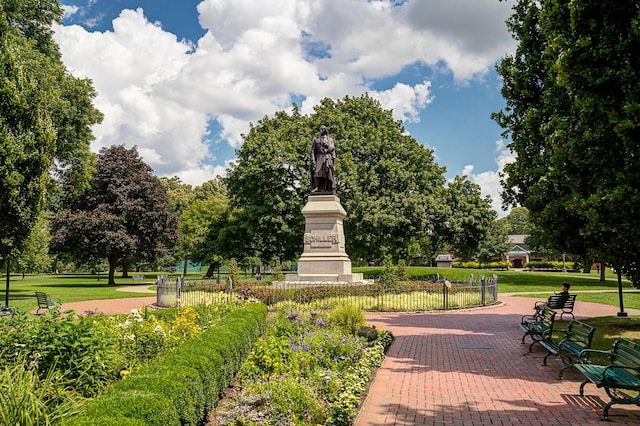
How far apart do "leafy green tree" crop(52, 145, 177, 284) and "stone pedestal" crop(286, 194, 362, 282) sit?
2253 centimetres

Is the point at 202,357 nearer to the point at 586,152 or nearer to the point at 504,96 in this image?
the point at 586,152

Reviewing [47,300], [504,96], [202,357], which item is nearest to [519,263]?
[504,96]

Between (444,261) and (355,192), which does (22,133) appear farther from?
(444,261)

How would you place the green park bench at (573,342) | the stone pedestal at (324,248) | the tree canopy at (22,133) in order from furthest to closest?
the stone pedestal at (324,248) < the tree canopy at (22,133) < the green park bench at (573,342)

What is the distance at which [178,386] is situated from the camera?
4.89 meters

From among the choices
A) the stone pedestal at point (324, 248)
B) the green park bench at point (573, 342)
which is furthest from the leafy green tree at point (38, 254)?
the green park bench at point (573, 342)

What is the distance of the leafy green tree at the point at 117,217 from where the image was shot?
3856 cm

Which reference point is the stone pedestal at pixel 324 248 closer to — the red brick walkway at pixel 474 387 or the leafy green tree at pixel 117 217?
the red brick walkway at pixel 474 387

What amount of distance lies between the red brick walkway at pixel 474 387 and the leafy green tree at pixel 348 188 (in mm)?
19044

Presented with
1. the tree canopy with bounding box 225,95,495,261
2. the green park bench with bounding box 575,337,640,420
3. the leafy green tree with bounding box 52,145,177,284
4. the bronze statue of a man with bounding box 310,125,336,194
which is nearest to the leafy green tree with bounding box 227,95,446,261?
the tree canopy with bounding box 225,95,495,261

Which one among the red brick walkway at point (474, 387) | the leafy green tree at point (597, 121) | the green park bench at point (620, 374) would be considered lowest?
the red brick walkway at point (474, 387)

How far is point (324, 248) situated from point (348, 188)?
1196 cm

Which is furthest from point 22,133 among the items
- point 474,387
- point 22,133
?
point 474,387

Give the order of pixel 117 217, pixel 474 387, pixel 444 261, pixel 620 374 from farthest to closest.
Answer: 1. pixel 444 261
2. pixel 117 217
3. pixel 474 387
4. pixel 620 374
